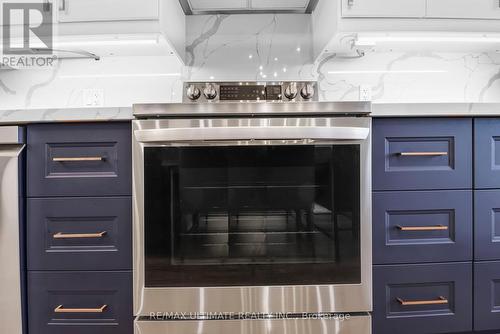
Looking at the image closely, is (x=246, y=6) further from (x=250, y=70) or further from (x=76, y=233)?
(x=76, y=233)

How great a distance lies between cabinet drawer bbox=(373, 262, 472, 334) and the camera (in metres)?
1.06

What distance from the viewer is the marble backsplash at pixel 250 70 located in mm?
1663

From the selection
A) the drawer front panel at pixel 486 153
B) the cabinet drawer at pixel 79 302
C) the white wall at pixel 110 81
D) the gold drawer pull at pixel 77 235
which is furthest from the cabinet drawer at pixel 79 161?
the drawer front panel at pixel 486 153

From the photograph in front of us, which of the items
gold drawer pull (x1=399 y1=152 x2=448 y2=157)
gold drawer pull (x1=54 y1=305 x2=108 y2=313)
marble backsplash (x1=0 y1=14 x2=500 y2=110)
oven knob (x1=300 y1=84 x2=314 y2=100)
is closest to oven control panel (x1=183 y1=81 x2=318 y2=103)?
oven knob (x1=300 y1=84 x2=314 y2=100)

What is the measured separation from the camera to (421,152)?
3.49 feet

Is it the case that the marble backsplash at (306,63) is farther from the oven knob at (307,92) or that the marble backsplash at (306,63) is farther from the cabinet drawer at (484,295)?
the cabinet drawer at (484,295)

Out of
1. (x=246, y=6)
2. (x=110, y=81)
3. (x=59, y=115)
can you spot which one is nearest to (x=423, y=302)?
(x=59, y=115)

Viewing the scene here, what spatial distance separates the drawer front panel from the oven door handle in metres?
0.44

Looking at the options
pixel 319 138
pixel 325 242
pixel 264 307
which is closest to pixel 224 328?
pixel 264 307

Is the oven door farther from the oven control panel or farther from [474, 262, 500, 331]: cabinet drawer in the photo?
the oven control panel

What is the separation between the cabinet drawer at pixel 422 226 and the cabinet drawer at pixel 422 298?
36 millimetres

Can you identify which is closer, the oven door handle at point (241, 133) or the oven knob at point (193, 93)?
the oven door handle at point (241, 133)

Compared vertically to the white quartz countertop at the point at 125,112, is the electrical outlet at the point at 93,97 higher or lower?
higher

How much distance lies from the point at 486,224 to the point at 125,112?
1225mm
